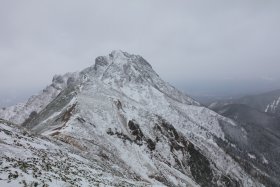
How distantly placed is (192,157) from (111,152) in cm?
5342

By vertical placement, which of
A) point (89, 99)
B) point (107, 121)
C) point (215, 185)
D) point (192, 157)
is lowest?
point (215, 185)

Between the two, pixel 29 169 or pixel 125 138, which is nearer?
pixel 29 169

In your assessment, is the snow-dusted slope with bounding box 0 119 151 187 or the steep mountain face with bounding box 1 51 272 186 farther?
the steep mountain face with bounding box 1 51 272 186

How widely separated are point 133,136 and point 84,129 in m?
20.3

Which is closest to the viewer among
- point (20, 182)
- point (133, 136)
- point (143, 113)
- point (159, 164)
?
point (20, 182)

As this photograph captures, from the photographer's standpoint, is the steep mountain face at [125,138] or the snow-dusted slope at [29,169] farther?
the steep mountain face at [125,138]

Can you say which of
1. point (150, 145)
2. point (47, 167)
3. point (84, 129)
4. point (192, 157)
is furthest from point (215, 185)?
point (47, 167)

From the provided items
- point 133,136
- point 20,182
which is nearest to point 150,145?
point 133,136

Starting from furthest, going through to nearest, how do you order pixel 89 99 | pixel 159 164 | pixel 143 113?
pixel 143 113, pixel 89 99, pixel 159 164

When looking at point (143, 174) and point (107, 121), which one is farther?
point (107, 121)

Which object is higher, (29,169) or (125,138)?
(29,169)

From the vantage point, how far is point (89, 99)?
10331cm

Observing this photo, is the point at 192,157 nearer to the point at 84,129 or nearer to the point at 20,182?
the point at 84,129

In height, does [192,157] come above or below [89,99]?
below
